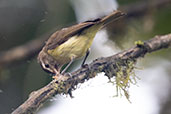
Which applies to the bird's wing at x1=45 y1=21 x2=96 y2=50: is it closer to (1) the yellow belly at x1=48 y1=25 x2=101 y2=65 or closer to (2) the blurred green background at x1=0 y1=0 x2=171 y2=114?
(1) the yellow belly at x1=48 y1=25 x2=101 y2=65

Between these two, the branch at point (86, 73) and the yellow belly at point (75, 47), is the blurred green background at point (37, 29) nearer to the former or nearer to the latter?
the yellow belly at point (75, 47)

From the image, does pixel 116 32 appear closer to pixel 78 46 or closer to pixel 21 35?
pixel 78 46

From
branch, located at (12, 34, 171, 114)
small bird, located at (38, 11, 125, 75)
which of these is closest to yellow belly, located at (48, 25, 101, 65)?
small bird, located at (38, 11, 125, 75)

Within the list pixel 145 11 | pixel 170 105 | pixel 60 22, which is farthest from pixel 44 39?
pixel 170 105

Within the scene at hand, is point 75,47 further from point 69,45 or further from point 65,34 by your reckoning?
point 65,34

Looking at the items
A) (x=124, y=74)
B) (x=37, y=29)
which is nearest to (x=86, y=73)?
(x=124, y=74)
